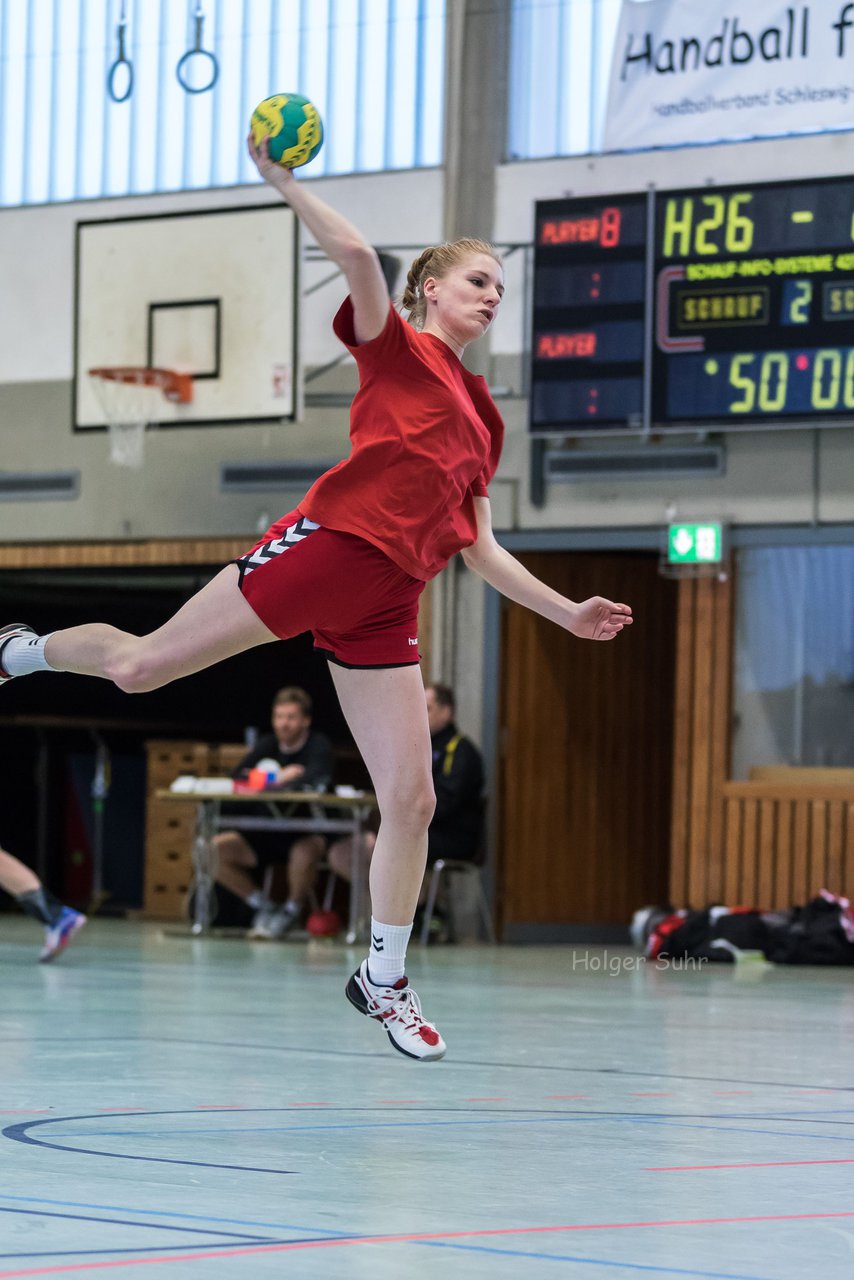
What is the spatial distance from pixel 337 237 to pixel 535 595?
1.07 meters

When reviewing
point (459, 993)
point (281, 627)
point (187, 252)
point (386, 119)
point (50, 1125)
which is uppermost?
point (386, 119)

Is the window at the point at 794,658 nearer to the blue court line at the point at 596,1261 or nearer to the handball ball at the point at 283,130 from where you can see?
the handball ball at the point at 283,130

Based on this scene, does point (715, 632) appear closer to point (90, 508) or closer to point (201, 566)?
point (201, 566)

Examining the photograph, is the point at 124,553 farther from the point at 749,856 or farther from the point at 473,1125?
the point at 473,1125

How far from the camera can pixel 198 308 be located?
13.3m

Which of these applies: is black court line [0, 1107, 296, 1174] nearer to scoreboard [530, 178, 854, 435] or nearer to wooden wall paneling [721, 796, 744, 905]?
scoreboard [530, 178, 854, 435]

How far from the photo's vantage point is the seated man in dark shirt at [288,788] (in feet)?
40.2

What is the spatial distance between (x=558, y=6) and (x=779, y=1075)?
383 inches

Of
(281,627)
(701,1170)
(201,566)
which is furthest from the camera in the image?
(201,566)

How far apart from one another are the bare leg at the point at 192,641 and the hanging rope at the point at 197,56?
9.22m

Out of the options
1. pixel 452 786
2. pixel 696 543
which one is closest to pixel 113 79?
pixel 696 543

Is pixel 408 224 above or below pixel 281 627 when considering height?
above

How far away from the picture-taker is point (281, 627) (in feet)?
13.4

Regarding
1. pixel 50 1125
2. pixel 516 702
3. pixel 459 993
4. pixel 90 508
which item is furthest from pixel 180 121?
pixel 50 1125
